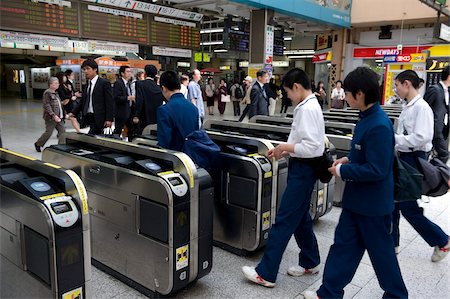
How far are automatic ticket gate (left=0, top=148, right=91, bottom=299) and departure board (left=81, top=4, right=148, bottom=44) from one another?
24.3ft

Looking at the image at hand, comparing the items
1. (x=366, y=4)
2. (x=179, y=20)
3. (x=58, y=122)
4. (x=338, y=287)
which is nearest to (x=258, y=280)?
(x=338, y=287)

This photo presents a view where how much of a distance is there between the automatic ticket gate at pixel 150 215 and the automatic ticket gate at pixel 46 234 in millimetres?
518

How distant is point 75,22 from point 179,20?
291cm

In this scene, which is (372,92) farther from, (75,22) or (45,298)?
(75,22)

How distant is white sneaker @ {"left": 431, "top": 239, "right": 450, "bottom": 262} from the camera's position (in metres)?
3.06

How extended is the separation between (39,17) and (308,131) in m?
7.51

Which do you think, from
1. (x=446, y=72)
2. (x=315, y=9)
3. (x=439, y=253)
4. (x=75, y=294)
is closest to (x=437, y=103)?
(x=446, y=72)

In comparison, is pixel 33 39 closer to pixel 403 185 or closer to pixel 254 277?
pixel 254 277

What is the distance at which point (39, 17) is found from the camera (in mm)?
7930

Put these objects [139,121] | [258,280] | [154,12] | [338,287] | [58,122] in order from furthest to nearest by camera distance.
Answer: [154,12] → [58,122] → [139,121] → [258,280] → [338,287]

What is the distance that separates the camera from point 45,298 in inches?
75.2

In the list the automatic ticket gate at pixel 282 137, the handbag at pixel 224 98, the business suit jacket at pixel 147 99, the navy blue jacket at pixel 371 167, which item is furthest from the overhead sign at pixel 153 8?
the navy blue jacket at pixel 371 167

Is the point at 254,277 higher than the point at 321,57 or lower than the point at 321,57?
lower

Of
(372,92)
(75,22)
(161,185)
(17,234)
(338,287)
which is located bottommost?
(338,287)
